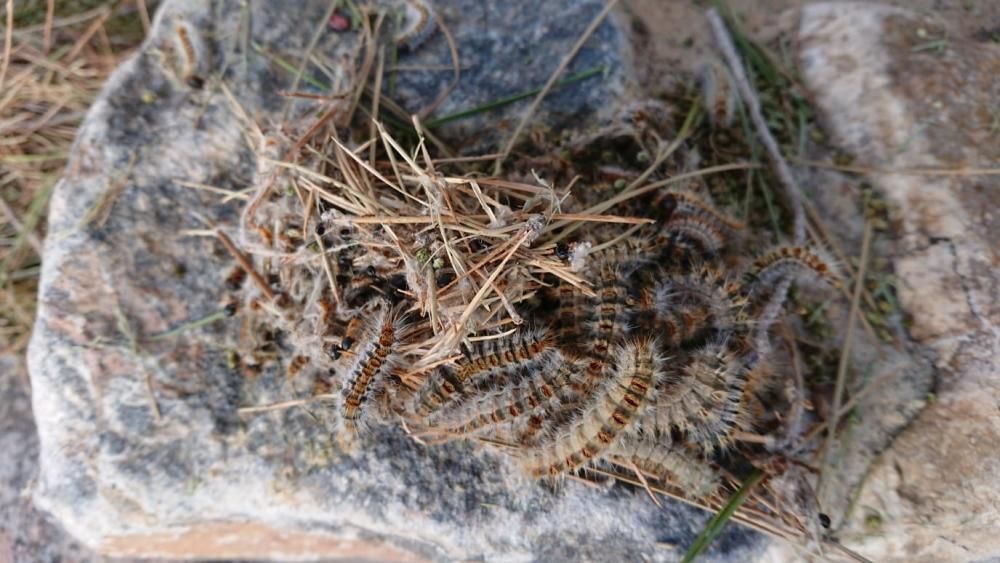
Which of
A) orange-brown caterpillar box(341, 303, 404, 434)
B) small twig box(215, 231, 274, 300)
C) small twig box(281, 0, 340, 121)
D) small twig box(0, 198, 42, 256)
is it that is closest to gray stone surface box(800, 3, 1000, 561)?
orange-brown caterpillar box(341, 303, 404, 434)

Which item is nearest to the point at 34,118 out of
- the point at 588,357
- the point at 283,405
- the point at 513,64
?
the point at 283,405

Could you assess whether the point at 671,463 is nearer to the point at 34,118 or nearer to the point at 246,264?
the point at 246,264

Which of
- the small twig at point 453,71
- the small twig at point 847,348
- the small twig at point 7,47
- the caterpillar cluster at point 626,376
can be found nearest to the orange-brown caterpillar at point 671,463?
the caterpillar cluster at point 626,376

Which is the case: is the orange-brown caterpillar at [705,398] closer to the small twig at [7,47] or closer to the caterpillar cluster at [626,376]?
the caterpillar cluster at [626,376]

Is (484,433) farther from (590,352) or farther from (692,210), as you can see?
(692,210)

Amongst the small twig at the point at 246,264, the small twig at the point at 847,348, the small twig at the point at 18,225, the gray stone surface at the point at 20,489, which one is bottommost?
the gray stone surface at the point at 20,489
